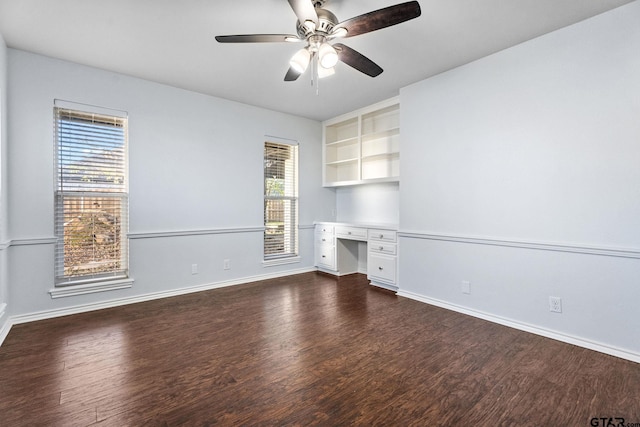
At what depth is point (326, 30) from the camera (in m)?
2.18

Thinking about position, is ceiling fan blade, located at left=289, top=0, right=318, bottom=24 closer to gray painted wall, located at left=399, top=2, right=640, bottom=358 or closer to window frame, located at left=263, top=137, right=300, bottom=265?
gray painted wall, located at left=399, top=2, right=640, bottom=358

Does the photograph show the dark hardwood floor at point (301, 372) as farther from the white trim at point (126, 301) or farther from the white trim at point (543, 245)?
the white trim at point (543, 245)

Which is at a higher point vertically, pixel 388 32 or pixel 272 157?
pixel 388 32

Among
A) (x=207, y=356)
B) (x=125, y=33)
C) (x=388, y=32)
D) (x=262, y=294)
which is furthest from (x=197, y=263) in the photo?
(x=388, y=32)

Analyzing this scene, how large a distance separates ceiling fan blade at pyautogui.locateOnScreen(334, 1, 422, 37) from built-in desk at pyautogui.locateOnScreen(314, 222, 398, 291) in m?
2.54

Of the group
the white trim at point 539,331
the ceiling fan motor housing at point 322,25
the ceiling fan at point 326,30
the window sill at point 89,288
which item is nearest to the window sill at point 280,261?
the window sill at point 89,288

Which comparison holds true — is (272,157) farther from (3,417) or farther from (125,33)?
(3,417)

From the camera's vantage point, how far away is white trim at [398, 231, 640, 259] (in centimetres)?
230

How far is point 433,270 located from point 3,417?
3.62m

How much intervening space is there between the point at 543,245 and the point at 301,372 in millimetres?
2341

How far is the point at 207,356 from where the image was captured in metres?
2.33

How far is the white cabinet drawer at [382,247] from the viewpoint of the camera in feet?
13.2

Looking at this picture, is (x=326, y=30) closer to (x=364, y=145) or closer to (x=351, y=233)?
(x=364, y=145)

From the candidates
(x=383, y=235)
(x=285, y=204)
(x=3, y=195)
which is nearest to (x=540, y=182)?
(x=383, y=235)
